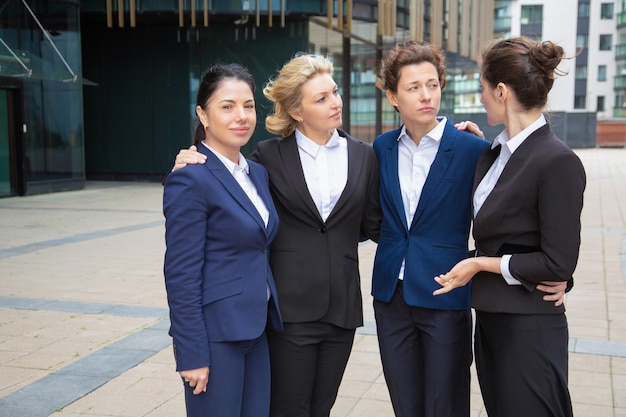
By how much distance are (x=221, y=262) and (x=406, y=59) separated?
41.9 inches

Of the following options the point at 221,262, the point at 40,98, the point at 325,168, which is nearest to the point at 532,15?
the point at 40,98

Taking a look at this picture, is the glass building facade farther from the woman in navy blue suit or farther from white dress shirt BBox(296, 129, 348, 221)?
the woman in navy blue suit

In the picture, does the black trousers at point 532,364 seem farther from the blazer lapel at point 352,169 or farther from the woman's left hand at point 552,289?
the blazer lapel at point 352,169

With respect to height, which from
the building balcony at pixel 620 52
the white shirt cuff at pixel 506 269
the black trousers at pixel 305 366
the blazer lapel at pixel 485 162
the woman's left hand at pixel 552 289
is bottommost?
the black trousers at pixel 305 366

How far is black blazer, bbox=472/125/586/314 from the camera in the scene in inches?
87.5

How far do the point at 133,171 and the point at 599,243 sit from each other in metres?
14.8

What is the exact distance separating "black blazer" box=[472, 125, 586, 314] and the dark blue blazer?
1.12ft

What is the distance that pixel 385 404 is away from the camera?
4.09 m

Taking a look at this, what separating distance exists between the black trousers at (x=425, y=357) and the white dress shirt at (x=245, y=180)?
2.12 ft

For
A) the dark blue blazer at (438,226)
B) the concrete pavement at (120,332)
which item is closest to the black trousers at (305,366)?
the dark blue blazer at (438,226)

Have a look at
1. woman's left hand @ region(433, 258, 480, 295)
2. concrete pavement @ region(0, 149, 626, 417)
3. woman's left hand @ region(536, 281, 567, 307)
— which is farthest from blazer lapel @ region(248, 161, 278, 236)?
concrete pavement @ region(0, 149, 626, 417)

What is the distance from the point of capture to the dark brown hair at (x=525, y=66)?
2283 mm

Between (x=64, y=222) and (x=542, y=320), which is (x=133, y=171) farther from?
(x=542, y=320)

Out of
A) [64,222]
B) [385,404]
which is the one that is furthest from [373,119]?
[385,404]
